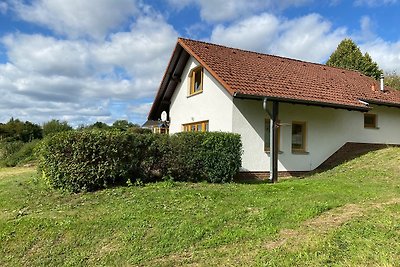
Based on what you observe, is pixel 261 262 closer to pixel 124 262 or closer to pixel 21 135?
pixel 124 262

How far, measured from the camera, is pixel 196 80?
16.2 metres

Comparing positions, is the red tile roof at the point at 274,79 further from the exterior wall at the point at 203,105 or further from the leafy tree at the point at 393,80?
the leafy tree at the point at 393,80

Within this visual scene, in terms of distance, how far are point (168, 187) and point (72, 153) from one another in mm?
2673

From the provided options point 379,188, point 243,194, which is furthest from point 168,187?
point 379,188

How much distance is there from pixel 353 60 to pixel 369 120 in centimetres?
1771

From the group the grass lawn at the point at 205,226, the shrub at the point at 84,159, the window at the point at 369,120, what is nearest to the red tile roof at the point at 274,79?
the window at the point at 369,120

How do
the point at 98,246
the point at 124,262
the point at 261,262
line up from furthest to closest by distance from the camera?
the point at 98,246, the point at 124,262, the point at 261,262

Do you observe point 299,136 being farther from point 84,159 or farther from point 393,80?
point 393,80

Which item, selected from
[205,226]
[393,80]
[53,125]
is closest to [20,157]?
A: [53,125]

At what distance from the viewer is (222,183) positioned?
1053 cm

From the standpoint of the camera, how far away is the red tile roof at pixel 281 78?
500 inches

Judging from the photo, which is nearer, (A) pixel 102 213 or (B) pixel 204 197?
(A) pixel 102 213

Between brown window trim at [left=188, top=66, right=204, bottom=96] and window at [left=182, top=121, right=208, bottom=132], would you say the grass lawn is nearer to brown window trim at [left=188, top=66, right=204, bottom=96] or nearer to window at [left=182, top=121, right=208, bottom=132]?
window at [left=182, top=121, right=208, bottom=132]

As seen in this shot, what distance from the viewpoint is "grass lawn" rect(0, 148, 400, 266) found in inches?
203
